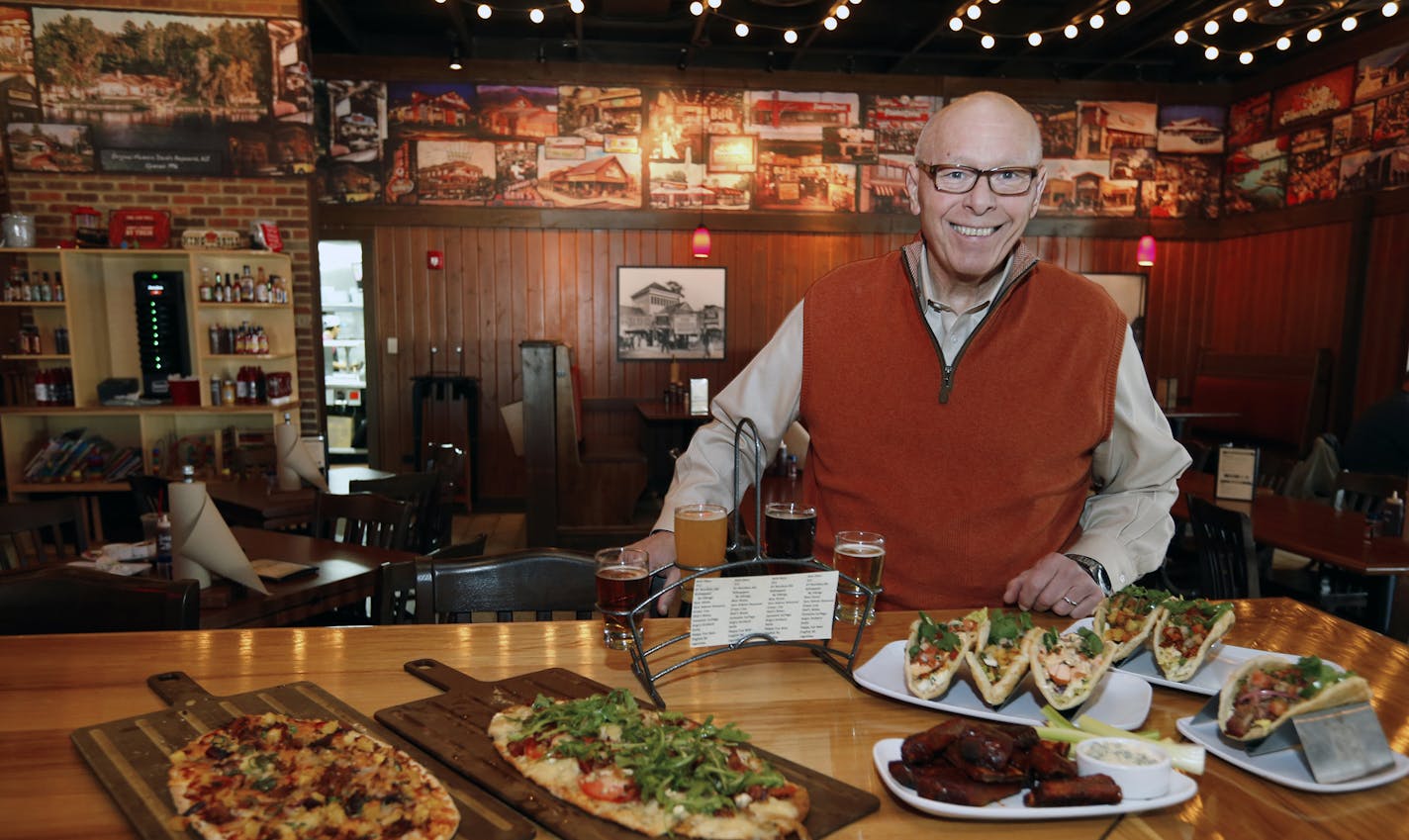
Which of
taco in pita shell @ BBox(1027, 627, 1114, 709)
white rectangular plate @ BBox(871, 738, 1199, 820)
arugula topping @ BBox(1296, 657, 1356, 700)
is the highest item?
arugula topping @ BBox(1296, 657, 1356, 700)

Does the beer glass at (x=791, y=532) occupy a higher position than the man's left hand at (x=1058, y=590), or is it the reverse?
the beer glass at (x=791, y=532)

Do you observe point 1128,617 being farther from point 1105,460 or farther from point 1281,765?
point 1105,460

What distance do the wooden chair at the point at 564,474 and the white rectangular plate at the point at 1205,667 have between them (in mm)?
4725

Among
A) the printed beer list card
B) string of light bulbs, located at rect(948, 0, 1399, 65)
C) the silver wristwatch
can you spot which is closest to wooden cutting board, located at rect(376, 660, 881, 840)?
the printed beer list card

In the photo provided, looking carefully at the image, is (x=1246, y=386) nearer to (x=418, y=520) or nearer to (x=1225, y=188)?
(x=1225, y=188)

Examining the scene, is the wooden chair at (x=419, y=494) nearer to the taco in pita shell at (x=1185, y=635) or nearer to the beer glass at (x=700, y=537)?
the beer glass at (x=700, y=537)

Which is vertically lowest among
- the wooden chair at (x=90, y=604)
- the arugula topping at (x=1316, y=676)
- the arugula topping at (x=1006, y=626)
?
the wooden chair at (x=90, y=604)

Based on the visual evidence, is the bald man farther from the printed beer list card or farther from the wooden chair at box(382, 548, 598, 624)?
the printed beer list card

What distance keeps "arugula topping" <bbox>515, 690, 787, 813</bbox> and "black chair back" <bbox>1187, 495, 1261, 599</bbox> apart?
9.49 ft

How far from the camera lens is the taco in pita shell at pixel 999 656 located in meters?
1.19

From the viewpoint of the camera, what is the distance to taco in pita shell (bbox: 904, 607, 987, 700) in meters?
1.22

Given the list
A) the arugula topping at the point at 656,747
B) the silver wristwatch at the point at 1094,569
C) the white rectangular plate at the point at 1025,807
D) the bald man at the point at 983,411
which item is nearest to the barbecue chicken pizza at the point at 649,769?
the arugula topping at the point at 656,747

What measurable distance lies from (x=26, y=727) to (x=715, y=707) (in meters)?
0.92

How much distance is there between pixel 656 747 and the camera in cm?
100
